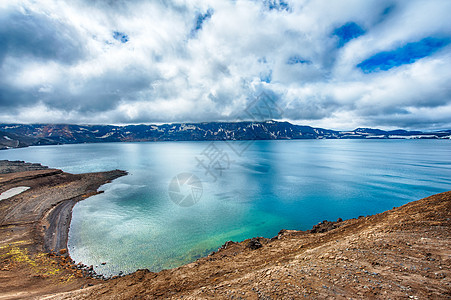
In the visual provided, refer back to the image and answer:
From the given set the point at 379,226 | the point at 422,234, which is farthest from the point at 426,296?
the point at 379,226

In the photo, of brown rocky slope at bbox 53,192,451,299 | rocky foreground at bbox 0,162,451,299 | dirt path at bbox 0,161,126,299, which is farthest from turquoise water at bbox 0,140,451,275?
brown rocky slope at bbox 53,192,451,299

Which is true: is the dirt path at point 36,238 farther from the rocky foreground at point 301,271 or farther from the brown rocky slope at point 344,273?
the brown rocky slope at point 344,273

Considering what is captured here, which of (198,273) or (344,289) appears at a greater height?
(344,289)

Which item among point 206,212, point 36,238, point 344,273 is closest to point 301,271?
point 344,273

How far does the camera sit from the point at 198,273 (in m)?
11.1

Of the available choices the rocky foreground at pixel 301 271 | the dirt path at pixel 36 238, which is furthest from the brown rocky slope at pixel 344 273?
the dirt path at pixel 36 238

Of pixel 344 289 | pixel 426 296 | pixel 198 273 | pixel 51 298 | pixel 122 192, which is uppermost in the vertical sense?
pixel 426 296

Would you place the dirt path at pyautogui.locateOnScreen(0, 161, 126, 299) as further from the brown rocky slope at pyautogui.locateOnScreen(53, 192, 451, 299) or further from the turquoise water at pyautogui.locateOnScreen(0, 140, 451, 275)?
the brown rocky slope at pyautogui.locateOnScreen(53, 192, 451, 299)

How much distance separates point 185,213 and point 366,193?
1544 inches

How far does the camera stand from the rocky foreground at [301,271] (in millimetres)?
6992

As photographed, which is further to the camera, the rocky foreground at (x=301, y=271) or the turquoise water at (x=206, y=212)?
the turquoise water at (x=206, y=212)

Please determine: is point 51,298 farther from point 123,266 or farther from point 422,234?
point 422,234

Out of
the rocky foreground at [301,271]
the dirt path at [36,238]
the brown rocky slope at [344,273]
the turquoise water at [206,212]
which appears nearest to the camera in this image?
the brown rocky slope at [344,273]

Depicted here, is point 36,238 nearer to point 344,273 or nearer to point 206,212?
point 206,212
